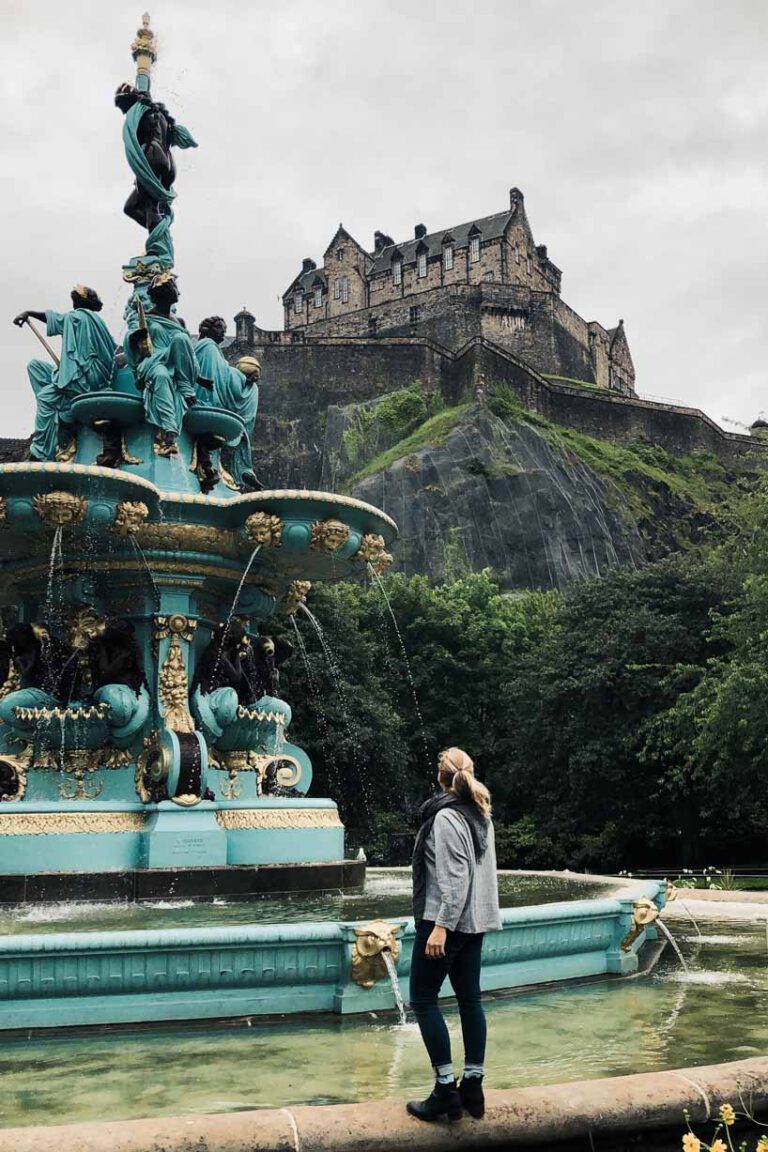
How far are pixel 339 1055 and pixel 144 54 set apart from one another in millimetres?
12121

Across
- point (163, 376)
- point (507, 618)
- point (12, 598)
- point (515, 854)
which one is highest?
point (507, 618)

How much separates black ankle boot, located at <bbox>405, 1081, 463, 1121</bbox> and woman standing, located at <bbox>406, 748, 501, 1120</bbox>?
0.13 m

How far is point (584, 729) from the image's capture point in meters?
36.8

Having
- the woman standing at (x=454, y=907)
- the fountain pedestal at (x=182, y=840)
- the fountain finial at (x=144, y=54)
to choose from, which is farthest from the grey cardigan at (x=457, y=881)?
the fountain finial at (x=144, y=54)

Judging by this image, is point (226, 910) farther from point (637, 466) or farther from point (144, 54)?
point (637, 466)

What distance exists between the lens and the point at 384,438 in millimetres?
79312

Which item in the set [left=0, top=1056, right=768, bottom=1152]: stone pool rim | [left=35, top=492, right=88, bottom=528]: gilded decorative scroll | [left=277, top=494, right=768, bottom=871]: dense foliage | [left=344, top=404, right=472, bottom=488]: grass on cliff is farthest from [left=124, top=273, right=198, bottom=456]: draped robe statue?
[left=344, top=404, right=472, bottom=488]: grass on cliff

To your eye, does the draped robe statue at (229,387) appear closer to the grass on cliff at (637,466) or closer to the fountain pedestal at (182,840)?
the fountain pedestal at (182,840)

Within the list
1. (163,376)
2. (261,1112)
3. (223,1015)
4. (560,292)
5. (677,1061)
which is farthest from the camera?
(560,292)

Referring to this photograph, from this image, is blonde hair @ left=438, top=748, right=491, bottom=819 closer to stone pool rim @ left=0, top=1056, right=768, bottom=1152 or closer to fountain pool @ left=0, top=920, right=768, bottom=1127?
stone pool rim @ left=0, top=1056, right=768, bottom=1152

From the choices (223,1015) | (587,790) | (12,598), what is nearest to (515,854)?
(587,790)

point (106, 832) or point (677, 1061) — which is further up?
point (106, 832)

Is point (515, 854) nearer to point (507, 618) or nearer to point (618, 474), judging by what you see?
point (507, 618)

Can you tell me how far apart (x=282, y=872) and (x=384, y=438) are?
70.4m
